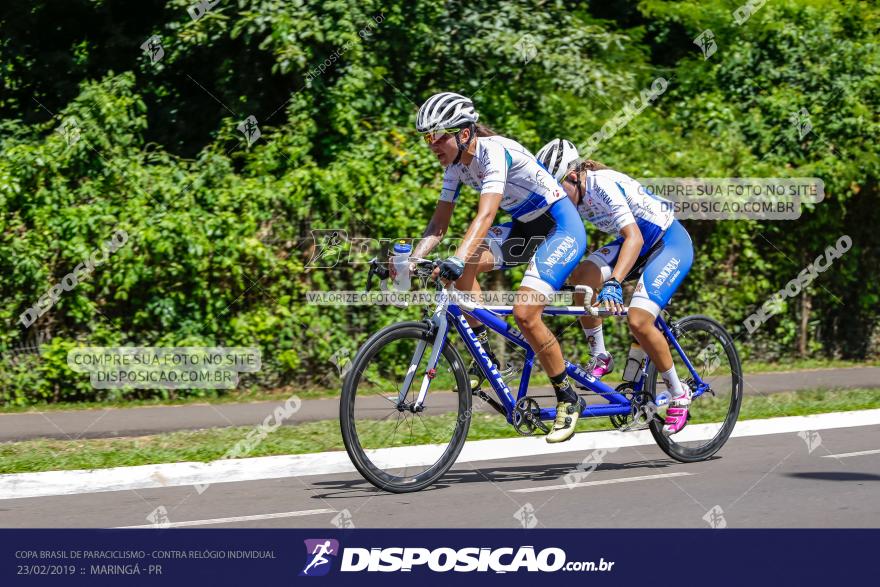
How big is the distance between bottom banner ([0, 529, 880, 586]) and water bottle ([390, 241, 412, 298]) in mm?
1401

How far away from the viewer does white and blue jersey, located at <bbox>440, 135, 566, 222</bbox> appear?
6.80m

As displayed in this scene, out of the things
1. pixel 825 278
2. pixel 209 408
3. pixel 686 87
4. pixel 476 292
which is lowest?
pixel 209 408

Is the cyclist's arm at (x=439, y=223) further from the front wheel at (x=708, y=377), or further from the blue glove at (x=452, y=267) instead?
the front wheel at (x=708, y=377)

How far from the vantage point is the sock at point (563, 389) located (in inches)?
283

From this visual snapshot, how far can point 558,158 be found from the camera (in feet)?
23.7

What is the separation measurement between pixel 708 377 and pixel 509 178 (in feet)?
7.47

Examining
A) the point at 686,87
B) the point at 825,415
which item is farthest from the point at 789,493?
the point at 686,87

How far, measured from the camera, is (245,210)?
11.2 metres

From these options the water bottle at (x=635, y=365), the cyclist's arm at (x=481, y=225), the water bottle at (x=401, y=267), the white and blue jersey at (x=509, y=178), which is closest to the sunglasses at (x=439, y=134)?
the white and blue jersey at (x=509, y=178)

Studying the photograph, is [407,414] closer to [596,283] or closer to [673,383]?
[596,283]

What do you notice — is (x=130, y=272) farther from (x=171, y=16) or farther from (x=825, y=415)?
(x=825, y=415)

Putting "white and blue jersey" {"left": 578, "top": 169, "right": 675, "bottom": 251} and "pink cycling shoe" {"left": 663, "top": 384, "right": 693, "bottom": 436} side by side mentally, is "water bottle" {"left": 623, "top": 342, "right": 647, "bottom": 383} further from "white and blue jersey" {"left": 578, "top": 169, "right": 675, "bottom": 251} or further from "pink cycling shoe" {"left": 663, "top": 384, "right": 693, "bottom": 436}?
"white and blue jersey" {"left": 578, "top": 169, "right": 675, "bottom": 251}

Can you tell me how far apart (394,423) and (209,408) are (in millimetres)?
3903

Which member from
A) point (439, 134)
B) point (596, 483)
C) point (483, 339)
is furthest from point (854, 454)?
point (439, 134)
